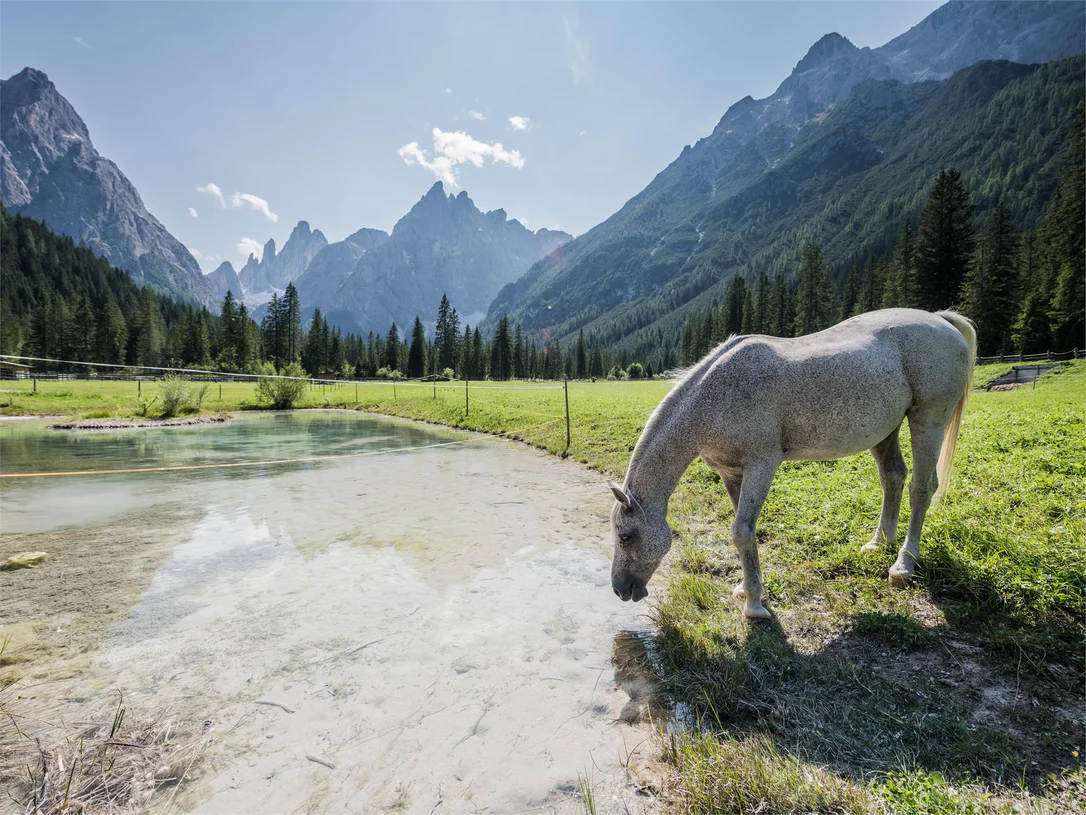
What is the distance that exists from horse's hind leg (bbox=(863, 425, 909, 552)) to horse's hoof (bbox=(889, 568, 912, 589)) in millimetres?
580

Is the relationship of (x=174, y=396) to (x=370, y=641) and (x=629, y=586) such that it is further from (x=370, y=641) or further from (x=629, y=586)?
(x=629, y=586)

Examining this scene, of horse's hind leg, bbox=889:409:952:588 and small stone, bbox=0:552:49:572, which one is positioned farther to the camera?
small stone, bbox=0:552:49:572

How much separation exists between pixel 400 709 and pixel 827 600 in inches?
152

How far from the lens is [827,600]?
4.19m

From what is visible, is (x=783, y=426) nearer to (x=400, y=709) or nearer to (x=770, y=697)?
(x=770, y=697)

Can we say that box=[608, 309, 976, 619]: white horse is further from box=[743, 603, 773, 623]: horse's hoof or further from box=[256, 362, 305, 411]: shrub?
box=[256, 362, 305, 411]: shrub

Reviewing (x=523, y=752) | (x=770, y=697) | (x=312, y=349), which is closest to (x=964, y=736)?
(x=770, y=697)

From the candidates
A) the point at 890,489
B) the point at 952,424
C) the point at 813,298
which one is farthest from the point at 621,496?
the point at 813,298

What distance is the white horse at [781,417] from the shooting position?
3.77 metres

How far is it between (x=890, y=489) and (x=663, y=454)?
2720mm

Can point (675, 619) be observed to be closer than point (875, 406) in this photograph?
No

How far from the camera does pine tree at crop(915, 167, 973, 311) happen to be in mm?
39812

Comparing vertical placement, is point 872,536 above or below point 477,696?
above

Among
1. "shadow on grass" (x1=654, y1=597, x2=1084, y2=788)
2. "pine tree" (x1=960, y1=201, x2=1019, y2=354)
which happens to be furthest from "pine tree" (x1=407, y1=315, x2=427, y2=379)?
"shadow on grass" (x1=654, y1=597, x2=1084, y2=788)
